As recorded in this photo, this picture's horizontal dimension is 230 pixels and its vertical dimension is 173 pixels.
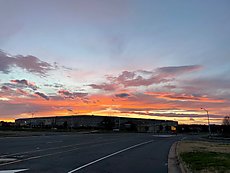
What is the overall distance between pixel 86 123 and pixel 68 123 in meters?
12.3

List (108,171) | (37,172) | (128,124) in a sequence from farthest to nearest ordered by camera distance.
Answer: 1. (128,124)
2. (108,171)
3. (37,172)

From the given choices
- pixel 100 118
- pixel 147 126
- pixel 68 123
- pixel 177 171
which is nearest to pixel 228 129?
pixel 147 126

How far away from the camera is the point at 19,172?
477 inches


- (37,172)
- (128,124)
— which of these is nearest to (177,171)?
(37,172)

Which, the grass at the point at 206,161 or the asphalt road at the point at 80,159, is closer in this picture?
the grass at the point at 206,161

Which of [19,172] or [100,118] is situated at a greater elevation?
Answer: [100,118]

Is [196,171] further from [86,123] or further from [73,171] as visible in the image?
[86,123]

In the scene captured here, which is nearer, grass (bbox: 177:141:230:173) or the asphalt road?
grass (bbox: 177:141:230:173)

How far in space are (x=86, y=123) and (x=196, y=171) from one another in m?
184

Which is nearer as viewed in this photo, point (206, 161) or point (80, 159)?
point (206, 161)

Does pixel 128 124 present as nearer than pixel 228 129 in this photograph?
No

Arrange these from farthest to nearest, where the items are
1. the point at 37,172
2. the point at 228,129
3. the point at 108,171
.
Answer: the point at 228,129 → the point at 108,171 → the point at 37,172

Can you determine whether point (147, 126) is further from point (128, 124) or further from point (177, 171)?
point (177, 171)

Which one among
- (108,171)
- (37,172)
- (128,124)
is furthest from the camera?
(128,124)
